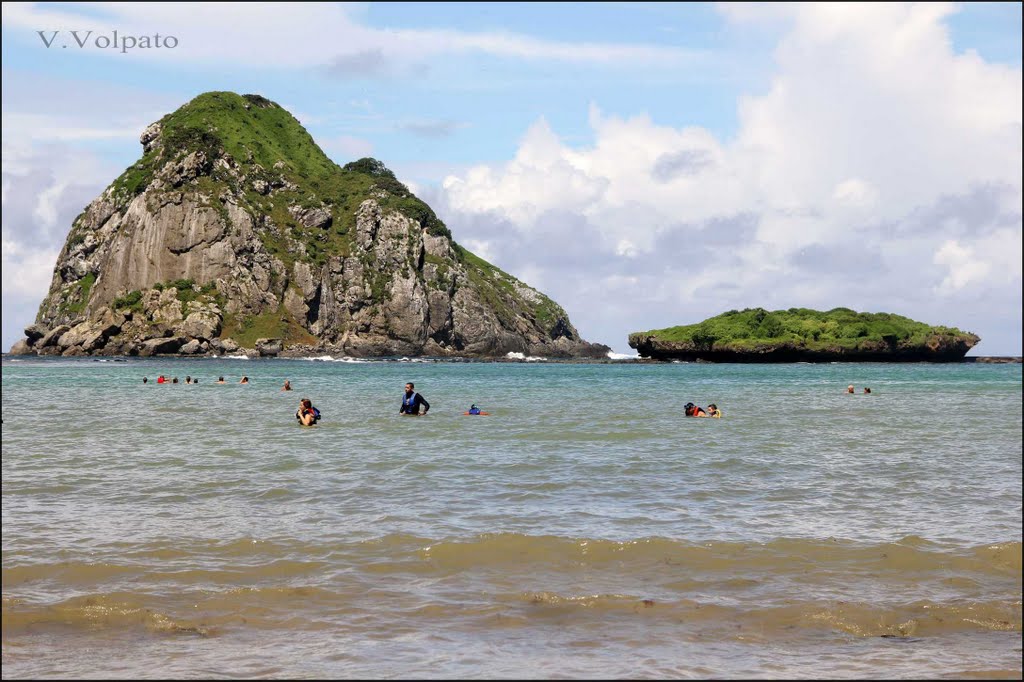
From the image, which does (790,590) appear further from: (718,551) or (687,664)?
(687,664)

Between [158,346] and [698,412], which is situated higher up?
[158,346]

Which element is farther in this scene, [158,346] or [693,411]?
[158,346]

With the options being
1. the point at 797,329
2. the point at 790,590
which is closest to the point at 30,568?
the point at 790,590

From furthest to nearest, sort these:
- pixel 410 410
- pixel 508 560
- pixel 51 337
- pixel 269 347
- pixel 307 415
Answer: pixel 51 337
pixel 269 347
pixel 410 410
pixel 307 415
pixel 508 560

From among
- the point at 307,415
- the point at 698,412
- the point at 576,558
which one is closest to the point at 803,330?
the point at 698,412

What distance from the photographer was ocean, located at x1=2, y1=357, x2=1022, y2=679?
28.2 ft

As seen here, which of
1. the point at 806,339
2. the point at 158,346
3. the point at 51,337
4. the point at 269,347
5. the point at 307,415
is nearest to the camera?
the point at 307,415

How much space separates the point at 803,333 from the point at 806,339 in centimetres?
204

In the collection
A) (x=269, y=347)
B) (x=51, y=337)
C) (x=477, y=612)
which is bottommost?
(x=477, y=612)

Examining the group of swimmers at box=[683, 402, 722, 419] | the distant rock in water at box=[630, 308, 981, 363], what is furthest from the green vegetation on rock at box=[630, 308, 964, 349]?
the group of swimmers at box=[683, 402, 722, 419]

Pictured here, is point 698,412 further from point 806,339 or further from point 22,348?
point 22,348

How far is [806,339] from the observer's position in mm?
151875

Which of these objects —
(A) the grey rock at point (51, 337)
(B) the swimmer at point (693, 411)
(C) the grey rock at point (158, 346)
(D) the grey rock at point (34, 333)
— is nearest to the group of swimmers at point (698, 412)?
(B) the swimmer at point (693, 411)

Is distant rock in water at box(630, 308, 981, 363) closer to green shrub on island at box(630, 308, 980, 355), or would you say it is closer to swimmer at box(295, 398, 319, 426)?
green shrub on island at box(630, 308, 980, 355)
